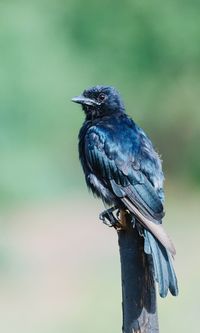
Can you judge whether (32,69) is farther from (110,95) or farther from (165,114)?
(110,95)

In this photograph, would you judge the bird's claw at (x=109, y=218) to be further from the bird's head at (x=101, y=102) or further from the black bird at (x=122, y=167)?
the bird's head at (x=101, y=102)

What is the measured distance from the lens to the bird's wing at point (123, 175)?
15.9ft

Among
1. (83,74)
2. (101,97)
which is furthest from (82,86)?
(101,97)

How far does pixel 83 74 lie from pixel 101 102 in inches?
250

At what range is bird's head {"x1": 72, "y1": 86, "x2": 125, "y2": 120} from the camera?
5.93 m

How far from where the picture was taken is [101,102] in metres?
5.94

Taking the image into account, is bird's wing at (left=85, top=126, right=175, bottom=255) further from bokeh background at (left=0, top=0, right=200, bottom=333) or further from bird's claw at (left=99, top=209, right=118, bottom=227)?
bokeh background at (left=0, top=0, right=200, bottom=333)

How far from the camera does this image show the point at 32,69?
12406 millimetres

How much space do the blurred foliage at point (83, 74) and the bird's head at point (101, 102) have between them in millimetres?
5703

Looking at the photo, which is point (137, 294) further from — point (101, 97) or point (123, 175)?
point (101, 97)

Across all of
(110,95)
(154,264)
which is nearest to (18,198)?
(110,95)

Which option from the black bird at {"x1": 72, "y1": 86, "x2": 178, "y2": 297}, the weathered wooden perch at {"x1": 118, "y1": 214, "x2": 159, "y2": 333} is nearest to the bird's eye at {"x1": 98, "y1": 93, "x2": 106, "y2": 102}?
the black bird at {"x1": 72, "y1": 86, "x2": 178, "y2": 297}

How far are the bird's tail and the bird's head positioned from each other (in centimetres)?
150

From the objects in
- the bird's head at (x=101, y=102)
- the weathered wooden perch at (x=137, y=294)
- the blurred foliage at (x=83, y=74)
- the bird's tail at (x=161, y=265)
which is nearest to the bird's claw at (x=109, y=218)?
the bird's tail at (x=161, y=265)
